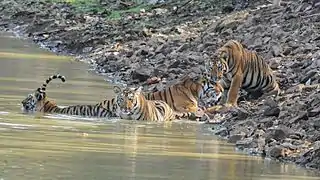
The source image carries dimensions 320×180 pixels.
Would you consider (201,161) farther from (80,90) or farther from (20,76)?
(20,76)

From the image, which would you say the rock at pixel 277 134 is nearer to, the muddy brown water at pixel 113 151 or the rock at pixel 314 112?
the muddy brown water at pixel 113 151

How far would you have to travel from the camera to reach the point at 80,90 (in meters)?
17.8

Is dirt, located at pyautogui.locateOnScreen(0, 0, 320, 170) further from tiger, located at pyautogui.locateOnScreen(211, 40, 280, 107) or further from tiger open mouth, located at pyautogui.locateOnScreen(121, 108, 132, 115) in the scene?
tiger open mouth, located at pyautogui.locateOnScreen(121, 108, 132, 115)

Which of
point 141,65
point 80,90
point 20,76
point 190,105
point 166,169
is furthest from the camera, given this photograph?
point 141,65

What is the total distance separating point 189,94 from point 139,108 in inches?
53.7

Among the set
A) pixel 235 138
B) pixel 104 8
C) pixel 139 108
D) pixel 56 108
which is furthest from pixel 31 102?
pixel 104 8

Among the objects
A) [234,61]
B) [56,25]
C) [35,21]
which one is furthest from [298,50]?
[35,21]

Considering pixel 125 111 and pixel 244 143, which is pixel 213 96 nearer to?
pixel 125 111

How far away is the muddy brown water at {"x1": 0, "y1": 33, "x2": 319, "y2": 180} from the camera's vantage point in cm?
970

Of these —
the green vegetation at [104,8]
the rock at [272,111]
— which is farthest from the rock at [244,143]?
the green vegetation at [104,8]

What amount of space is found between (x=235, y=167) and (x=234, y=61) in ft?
20.0

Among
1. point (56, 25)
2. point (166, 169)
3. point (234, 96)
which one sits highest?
point (56, 25)

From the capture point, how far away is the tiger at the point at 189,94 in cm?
1587

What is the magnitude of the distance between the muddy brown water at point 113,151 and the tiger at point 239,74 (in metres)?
1.72
